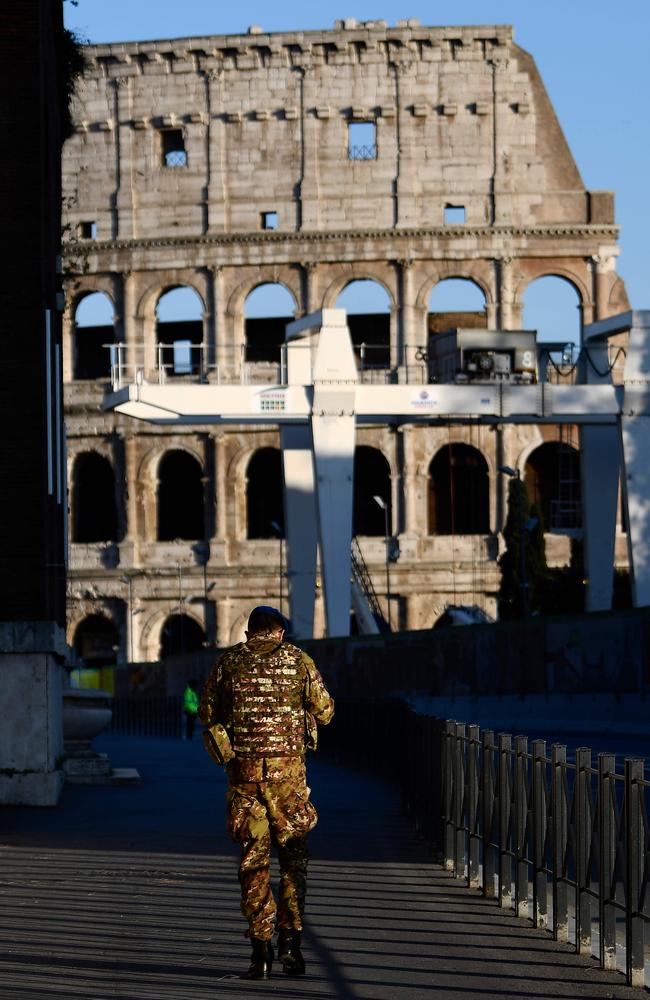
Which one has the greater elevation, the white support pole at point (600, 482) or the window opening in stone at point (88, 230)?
the window opening in stone at point (88, 230)

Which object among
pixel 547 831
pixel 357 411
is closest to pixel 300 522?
pixel 357 411

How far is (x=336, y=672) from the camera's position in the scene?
4119 centimetres

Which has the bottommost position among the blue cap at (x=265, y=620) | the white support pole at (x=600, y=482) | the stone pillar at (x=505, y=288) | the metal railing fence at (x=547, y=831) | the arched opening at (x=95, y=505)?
the metal railing fence at (x=547, y=831)

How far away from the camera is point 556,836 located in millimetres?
9922

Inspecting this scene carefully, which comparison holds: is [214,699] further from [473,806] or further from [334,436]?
[334,436]

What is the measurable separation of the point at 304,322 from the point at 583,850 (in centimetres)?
3702

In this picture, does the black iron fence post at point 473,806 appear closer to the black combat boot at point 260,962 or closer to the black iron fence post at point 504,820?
the black iron fence post at point 504,820

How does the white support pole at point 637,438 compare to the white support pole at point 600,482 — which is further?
the white support pole at point 600,482

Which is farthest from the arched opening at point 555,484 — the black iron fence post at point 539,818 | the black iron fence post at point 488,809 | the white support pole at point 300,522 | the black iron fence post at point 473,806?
the black iron fence post at point 539,818

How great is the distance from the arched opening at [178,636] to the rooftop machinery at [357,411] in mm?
27169

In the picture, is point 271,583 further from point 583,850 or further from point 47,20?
point 583,850

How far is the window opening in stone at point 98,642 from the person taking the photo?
75.9 meters

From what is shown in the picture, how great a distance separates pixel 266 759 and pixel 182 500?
67.8 meters

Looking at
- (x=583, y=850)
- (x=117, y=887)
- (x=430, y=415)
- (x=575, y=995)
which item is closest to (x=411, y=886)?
(x=117, y=887)
